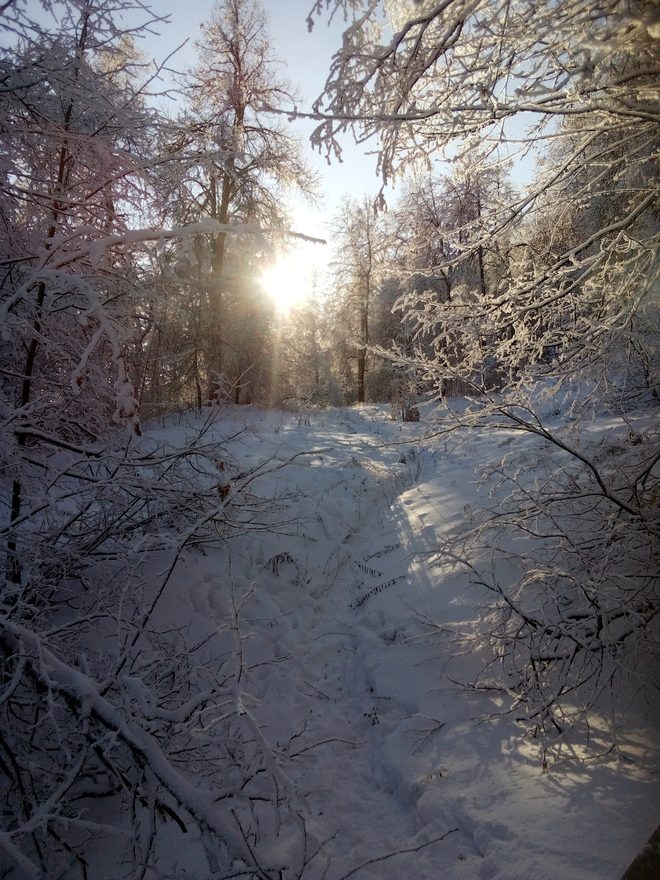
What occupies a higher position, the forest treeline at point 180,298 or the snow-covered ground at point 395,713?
the forest treeline at point 180,298

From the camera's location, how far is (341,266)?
79.5 feet

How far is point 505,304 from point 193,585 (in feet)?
12.9

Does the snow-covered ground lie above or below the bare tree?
below

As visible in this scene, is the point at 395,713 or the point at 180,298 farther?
the point at 180,298

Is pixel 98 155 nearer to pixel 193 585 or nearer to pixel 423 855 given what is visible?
pixel 193 585

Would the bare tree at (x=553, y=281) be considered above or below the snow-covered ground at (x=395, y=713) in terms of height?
above

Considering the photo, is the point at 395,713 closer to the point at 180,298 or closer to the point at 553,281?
the point at 553,281

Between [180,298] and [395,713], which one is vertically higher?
[180,298]

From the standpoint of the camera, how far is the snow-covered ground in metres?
2.44

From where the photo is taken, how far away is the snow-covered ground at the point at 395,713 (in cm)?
244

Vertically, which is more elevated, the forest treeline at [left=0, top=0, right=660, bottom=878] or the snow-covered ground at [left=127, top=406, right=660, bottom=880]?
the forest treeline at [left=0, top=0, right=660, bottom=878]

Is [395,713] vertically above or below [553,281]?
below

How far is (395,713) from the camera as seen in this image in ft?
12.2

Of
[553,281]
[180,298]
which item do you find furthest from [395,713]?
[180,298]
